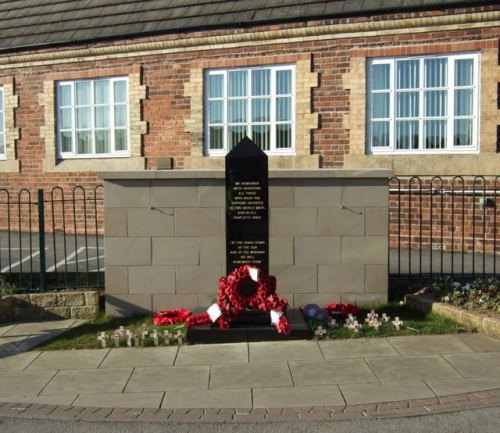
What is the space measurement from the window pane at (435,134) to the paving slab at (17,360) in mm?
8353

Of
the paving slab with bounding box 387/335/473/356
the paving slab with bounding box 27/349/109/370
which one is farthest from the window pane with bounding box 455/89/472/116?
the paving slab with bounding box 27/349/109/370

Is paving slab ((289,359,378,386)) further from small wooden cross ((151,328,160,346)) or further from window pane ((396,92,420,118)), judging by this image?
window pane ((396,92,420,118))

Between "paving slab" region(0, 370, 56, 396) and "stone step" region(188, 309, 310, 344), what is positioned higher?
"stone step" region(188, 309, 310, 344)

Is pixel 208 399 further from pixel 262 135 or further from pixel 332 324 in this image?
pixel 262 135

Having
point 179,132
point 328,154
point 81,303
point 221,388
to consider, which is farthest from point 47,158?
point 221,388

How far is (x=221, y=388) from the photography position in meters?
5.18

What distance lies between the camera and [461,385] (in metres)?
5.07

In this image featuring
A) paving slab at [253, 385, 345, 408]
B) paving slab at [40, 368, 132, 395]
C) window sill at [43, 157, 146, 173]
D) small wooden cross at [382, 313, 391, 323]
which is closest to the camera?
paving slab at [253, 385, 345, 408]

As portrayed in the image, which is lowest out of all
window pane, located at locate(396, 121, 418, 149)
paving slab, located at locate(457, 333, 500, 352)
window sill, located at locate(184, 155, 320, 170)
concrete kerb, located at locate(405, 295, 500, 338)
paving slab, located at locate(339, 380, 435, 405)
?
paving slab, located at locate(339, 380, 435, 405)

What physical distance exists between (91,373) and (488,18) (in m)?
9.24

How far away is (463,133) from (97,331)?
311 inches

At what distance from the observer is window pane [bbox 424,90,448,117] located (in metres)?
11.7

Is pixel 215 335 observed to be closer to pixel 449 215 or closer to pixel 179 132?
pixel 449 215

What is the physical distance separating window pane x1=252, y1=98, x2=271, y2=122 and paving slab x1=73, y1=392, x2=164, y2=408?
851 cm
